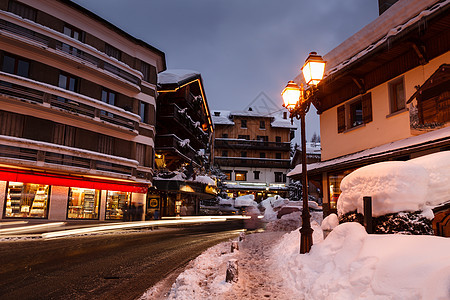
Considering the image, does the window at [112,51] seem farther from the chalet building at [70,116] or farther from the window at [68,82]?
the window at [68,82]

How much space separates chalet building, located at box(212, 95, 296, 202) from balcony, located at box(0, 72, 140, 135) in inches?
1205

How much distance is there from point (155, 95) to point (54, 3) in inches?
424

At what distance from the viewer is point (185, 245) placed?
13305 mm

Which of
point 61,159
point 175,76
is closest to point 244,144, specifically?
point 175,76

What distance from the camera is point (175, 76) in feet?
116

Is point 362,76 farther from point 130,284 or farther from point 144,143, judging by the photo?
point 144,143

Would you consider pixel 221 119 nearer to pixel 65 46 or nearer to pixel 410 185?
pixel 65 46

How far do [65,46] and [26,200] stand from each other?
1114 centimetres

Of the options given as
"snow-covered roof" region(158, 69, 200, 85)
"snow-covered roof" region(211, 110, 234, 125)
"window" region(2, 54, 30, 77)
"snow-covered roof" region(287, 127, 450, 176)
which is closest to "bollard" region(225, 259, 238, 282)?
"snow-covered roof" region(287, 127, 450, 176)

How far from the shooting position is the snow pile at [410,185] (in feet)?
17.1

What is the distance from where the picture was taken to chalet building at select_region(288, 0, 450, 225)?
31.9ft

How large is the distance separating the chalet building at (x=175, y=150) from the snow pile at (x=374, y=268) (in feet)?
81.9

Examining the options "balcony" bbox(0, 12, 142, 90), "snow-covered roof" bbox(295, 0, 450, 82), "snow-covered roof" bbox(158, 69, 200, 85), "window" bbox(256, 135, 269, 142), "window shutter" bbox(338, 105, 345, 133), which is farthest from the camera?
"window" bbox(256, 135, 269, 142)

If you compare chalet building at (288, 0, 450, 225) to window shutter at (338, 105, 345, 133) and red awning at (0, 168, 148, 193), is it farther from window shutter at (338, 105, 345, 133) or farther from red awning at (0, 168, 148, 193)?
red awning at (0, 168, 148, 193)
